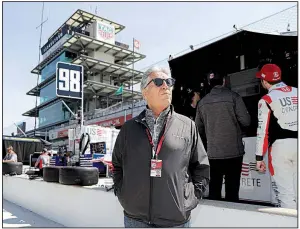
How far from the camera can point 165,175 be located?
1.74 metres

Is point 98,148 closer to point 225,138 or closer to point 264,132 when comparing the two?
point 225,138

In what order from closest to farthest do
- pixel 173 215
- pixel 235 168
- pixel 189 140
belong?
pixel 173 215
pixel 189 140
pixel 235 168

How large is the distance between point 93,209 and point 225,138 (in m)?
2.22

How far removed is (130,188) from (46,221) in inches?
156

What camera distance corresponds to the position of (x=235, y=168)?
302cm

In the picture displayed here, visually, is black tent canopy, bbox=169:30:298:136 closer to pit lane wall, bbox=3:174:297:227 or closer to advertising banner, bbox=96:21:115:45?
pit lane wall, bbox=3:174:297:227

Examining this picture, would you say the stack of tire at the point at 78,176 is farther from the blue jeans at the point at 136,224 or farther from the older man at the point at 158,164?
the blue jeans at the point at 136,224

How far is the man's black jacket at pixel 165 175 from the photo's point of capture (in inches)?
67.7

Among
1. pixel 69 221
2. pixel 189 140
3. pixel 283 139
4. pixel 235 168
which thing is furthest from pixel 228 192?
pixel 69 221

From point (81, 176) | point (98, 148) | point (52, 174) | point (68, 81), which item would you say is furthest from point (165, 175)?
point (98, 148)

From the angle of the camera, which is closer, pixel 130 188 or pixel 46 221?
pixel 130 188

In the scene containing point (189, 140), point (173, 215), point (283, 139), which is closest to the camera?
point (173, 215)

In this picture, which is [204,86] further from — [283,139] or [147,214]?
[147,214]

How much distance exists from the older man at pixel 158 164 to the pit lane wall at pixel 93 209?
0.80 meters
